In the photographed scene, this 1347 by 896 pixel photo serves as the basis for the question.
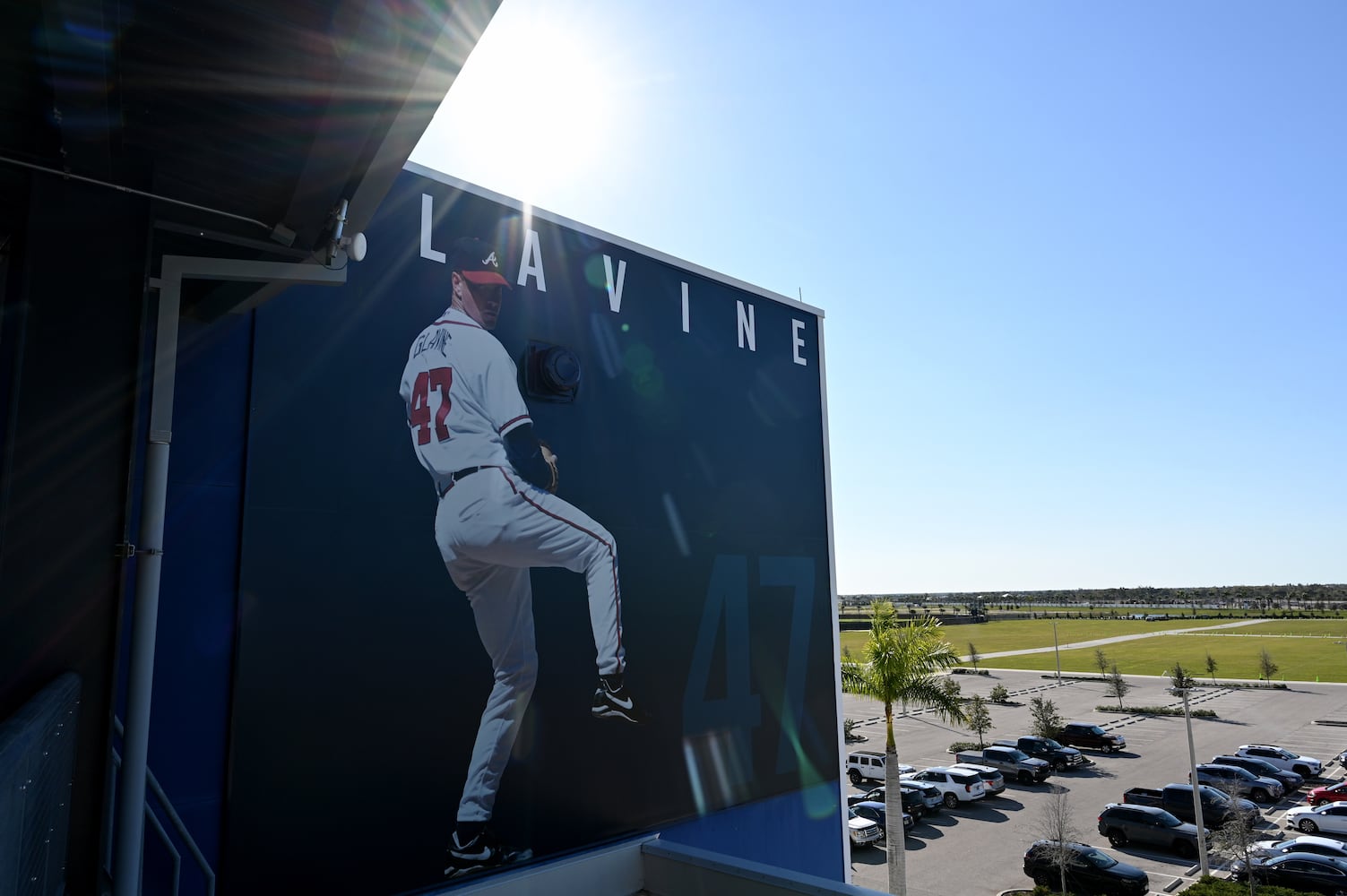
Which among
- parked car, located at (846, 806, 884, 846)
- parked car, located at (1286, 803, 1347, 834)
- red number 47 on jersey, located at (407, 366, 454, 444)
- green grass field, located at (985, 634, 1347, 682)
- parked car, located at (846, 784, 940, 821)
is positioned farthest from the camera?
green grass field, located at (985, 634, 1347, 682)

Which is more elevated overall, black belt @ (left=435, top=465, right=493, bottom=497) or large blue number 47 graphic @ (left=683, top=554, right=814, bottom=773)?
black belt @ (left=435, top=465, right=493, bottom=497)

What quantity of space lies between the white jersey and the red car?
101 ft

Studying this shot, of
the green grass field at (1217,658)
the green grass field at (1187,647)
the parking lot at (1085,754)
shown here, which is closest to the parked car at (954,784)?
the parking lot at (1085,754)

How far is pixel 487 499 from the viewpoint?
357 inches

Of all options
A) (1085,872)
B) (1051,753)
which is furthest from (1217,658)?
(1085,872)

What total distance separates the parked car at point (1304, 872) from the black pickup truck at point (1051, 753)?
13271 mm

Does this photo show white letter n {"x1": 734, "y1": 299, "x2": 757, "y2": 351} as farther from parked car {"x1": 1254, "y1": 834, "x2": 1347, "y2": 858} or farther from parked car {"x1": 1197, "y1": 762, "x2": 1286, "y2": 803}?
parked car {"x1": 1197, "y1": 762, "x2": 1286, "y2": 803}

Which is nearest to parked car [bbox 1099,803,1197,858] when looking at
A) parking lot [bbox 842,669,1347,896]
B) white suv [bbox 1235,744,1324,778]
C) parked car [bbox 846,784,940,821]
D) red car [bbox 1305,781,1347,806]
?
parking lot [bbox 842,669,1347,896]

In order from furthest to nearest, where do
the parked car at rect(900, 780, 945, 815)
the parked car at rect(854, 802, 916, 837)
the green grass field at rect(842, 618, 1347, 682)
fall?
the green grass field at rect(842, 618, 1347, 682)
the parked car at rect(900, 780, 945, 815)
the parked car at rect(854, 802, 916, 837)

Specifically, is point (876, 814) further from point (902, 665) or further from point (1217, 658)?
point (1217, 658)

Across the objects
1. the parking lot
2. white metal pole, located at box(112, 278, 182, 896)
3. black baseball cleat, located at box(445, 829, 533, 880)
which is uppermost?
white metal pole, located at box(112, 278, 182, 896)

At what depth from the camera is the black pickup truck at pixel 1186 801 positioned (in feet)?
82.1

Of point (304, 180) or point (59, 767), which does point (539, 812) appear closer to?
point (59, 767)

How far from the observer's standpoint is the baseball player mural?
8.73m
